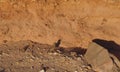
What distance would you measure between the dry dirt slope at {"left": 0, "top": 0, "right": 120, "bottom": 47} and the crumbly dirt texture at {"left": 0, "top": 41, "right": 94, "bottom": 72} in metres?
0.17

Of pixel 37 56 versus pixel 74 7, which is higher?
pixel 74 7

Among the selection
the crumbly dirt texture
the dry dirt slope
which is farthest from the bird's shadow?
the crumbly dirt texture

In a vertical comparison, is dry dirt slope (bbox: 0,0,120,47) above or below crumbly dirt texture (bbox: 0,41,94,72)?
above

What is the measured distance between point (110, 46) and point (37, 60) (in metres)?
0.99

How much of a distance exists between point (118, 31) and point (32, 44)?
3.62 ft

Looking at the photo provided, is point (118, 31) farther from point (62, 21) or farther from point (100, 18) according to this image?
point (62, 21)

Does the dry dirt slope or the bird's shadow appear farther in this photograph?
the bird's shadow

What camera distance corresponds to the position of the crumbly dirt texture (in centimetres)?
466

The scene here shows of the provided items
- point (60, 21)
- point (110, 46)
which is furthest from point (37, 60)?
point (110, 46)

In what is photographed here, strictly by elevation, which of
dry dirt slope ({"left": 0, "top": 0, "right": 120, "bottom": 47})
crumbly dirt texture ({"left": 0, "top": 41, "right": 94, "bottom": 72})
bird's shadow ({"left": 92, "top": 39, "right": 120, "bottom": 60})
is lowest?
crumbly dirt texture ({"left": 0, "top": 41, "right": 94, "bottom": 72})

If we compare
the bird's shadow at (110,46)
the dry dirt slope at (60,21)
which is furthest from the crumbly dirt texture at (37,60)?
the bird's shadow at (110,46)

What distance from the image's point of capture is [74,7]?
489 cm

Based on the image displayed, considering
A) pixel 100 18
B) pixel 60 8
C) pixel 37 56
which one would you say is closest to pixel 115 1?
pixel 100 18

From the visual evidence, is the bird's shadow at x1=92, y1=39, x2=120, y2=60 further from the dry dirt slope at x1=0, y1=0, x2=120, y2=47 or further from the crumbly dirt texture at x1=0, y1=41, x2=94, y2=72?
the crumbly dirt texture at x1=0, y1=41, x2=94, y2=72
